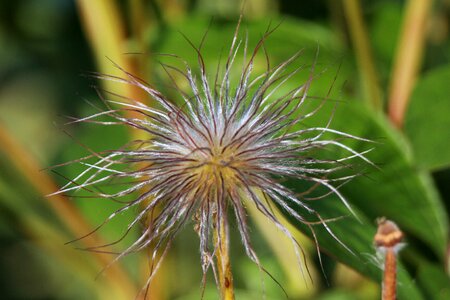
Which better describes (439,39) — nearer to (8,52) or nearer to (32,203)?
(32,203)

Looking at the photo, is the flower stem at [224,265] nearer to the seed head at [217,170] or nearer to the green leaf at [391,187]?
the seed head at [217,170]

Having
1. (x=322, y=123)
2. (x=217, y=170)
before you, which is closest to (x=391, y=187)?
(x=322, y=123)

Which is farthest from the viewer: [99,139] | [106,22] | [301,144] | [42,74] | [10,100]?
[10,100]

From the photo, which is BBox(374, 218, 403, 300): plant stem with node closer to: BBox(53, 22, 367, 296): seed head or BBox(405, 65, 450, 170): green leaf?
BBox(53, 22, 367, 296): seed head

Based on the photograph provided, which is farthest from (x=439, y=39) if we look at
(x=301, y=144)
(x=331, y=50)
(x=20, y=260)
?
(x=20, y=260)

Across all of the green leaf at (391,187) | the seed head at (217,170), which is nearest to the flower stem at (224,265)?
the seed head at (217,170)


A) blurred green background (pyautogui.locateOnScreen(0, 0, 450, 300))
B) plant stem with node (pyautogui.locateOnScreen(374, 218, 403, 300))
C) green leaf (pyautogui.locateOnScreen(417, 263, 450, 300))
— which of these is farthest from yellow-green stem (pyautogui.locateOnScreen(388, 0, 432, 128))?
plant stem with node (pyautogui.locateOnScreen(374, 218, 403, 300))

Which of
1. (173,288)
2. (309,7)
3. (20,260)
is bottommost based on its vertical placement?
(173,288)
